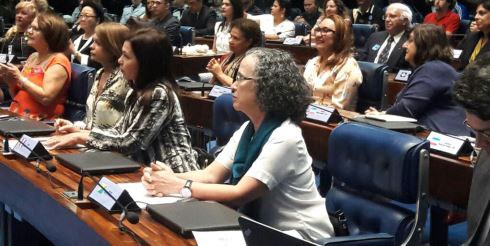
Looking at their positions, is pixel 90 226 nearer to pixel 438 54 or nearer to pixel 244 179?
pixel 244 179

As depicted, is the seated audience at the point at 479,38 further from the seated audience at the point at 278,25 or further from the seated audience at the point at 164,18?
the seated audience at the point at 164,18

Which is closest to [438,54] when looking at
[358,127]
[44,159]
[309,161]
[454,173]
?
[454,173]

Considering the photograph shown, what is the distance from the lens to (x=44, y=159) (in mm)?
2654

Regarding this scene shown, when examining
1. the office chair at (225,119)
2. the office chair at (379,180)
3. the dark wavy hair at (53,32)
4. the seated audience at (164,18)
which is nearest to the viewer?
the office chair at (379,180)

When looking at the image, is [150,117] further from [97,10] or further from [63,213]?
[97,10]

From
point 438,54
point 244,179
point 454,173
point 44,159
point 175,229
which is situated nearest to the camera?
point 175,229

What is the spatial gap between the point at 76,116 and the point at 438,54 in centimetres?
202

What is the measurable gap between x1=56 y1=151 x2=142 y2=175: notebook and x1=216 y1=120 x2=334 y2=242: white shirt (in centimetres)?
61

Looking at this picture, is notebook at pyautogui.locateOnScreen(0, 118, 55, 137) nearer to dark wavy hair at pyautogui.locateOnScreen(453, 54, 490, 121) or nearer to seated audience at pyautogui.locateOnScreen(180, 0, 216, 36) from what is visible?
dark wavy hair at pyautogui.locateOnScreen(453, 54, 490, 121)

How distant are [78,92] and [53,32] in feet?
1.27

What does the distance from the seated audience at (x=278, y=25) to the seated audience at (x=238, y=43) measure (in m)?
3.59

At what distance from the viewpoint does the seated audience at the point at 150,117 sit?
279 cm

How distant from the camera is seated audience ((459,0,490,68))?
5.28 metres

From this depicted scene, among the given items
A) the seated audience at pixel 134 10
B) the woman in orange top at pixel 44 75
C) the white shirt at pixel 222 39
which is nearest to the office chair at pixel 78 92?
the woman in orange top at pixel 44 75
